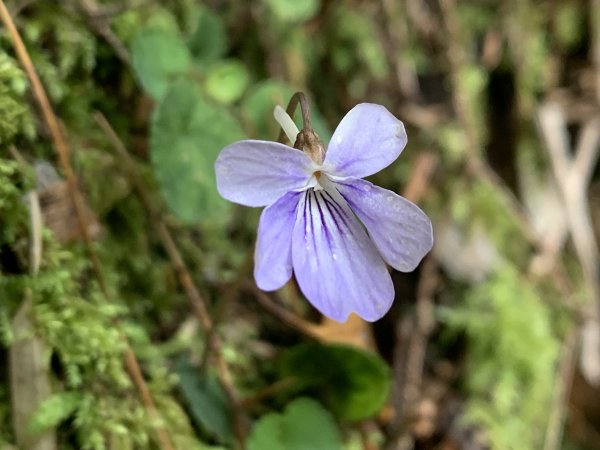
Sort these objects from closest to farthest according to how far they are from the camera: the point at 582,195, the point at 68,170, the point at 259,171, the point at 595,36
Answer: the point at 259,171 < the point at 68,170 < the point at 582,195 < the point at 595,36

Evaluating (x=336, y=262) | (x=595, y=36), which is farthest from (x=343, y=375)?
(x=595, y=36)

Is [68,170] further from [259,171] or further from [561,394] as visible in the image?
[561,394]

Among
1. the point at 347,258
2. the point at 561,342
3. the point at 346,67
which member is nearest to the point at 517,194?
the point at 561,342

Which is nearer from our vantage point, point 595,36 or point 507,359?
point 507,359

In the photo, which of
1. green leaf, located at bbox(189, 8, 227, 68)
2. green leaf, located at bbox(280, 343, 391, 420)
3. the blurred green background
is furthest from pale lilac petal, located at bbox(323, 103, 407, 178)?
green leaf, located at bbox(189, 8, 227, 68)

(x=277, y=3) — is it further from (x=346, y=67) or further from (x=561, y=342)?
(x=561, y=342)
